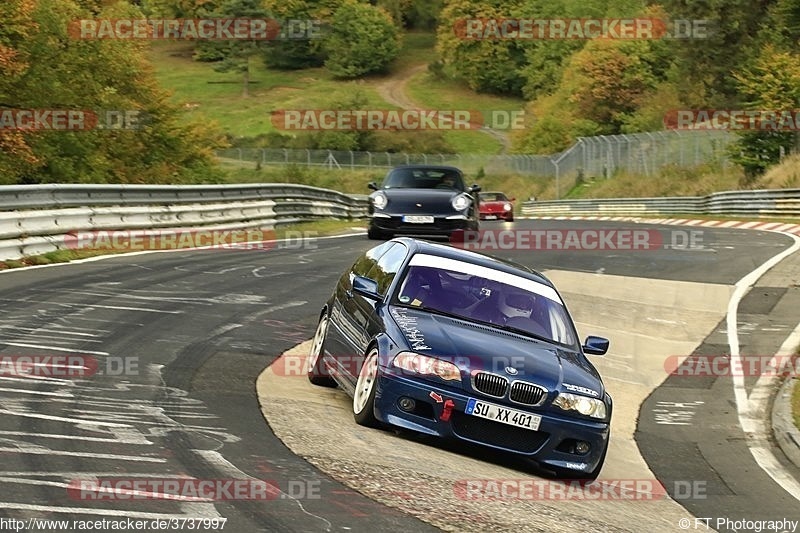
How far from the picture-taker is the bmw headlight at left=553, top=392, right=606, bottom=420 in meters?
8.89

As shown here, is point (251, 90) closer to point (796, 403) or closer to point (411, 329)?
point (796, 403)

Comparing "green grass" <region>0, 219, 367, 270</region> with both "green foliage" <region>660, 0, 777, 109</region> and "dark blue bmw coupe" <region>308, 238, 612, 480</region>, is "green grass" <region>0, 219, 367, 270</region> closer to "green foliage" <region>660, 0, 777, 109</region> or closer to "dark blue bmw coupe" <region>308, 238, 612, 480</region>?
"dark blue bmw coupe" <region>308, 238, 612, 480</region>

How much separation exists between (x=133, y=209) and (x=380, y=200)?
4355 mm

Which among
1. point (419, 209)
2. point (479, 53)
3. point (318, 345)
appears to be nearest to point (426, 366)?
point (318, 345)

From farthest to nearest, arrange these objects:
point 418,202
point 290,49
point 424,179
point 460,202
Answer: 1. point 290,49
2. point 424,179
3. point 460,202
4. point 418,202

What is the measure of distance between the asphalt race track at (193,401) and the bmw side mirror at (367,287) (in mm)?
1198

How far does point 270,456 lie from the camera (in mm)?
7754

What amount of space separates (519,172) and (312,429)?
247ft

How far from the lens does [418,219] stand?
22266mm

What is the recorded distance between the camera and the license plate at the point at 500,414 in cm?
869

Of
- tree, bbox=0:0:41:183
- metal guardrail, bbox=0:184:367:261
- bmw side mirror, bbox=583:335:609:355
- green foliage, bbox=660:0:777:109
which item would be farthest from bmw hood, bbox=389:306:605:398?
green foliage, bbox=660:0:777:109

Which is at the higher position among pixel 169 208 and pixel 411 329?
pixel 169 208

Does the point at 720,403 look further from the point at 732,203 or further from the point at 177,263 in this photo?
the point at 732,203

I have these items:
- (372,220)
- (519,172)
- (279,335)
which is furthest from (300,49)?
(279,335)
